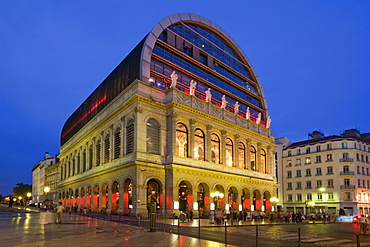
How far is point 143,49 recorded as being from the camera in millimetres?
44656

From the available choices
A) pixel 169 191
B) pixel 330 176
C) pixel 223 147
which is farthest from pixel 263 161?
pixel 169 191

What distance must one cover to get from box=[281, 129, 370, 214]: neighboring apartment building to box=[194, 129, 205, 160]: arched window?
106ft

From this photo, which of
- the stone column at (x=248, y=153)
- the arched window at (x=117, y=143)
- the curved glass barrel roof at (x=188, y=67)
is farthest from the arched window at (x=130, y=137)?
the stone column at (x=248, y=153)

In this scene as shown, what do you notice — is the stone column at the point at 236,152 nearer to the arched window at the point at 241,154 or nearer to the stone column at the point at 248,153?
the arched window at the point at 241,154

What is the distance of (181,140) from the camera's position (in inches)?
1789

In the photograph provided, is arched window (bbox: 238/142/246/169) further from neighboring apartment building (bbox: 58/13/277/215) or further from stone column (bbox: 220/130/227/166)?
stone column (bbox: 220/130/227/166)

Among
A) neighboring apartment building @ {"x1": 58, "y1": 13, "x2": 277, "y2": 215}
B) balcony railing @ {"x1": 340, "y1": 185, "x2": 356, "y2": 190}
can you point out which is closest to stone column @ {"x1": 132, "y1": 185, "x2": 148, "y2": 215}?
neighboring apartment building @ {"x1": 58, "y1": 13, "x2": 277, "y2": 215}

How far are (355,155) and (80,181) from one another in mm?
56706

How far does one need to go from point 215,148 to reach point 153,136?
1160cm

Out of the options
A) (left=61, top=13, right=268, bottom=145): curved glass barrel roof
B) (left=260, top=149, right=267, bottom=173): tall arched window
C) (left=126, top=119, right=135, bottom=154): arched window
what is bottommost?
(left=260, top=149, right=267, bottom=173): tall arched window

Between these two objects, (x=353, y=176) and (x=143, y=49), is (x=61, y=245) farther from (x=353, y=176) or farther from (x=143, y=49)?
(x=353, y=176)

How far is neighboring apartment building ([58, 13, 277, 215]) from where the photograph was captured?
42.5 meters

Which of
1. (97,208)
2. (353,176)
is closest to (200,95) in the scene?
(97,208)

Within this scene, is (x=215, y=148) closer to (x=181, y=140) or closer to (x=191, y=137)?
(x=191, y=137)
